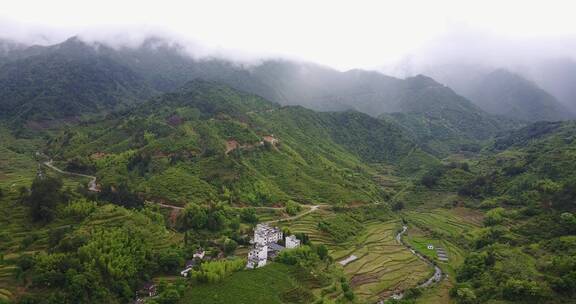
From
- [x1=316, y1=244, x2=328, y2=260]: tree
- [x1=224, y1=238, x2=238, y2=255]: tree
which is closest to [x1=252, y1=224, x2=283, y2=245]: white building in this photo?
[x1=224, y1=238, x2=238, y2=255]: tree

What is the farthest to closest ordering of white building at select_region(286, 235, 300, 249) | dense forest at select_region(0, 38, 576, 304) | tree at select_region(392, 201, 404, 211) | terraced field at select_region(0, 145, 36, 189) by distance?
tree at select_region(392, 201, 404, 211)
terraced field at select_region(0, 145, 36, 189)
white building at select_region(286, 235, 300, 249)
dense forest at select_region(0, 38, 576, 304)

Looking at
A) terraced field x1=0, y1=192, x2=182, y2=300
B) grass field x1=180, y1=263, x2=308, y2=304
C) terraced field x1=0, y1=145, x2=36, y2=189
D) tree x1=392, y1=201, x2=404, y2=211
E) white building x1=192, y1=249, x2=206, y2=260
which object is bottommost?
tree x1=392, y1=201, x2=404, y2=211

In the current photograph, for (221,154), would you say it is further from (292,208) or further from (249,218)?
(249,218)

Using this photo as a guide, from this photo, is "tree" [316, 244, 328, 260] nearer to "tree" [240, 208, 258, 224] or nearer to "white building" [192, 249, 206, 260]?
"tree" [240, 208, 258, 224]

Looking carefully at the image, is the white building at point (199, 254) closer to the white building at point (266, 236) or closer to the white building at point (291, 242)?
the white building at point (266, 236)

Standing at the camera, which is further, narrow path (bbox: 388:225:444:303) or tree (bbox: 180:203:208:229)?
tree (bbox: 180:203:208:229)

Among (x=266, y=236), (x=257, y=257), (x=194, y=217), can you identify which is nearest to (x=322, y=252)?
(x=266, y=236)
